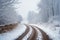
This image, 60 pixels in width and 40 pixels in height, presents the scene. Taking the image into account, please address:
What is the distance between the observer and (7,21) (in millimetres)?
24469

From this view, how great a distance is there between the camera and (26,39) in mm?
11883

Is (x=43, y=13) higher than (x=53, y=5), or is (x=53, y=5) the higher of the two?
(x=53, y=5)

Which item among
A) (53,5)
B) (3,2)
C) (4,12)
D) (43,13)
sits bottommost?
(43,13)

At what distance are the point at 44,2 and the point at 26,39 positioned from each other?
33.4 metres

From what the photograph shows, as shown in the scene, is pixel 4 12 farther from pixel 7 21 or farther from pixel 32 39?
pixel 32 39

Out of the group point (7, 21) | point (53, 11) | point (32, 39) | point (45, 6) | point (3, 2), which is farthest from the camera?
point (45, 6)

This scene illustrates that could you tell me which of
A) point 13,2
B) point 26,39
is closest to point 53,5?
point 13,2

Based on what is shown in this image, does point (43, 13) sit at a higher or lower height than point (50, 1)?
lower

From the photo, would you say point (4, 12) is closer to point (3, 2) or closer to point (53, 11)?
point (3, 2)

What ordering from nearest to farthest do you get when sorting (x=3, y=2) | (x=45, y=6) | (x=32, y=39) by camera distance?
(x=32, y=39) < (x=3, y=2) < (x=45, y=6)

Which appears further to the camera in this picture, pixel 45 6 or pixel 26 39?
pixel 45 6

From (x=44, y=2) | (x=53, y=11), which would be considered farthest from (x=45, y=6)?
(x=53, y=11)

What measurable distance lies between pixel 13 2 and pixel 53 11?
1672 cm

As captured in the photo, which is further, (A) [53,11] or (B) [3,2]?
(A) [53,11]
